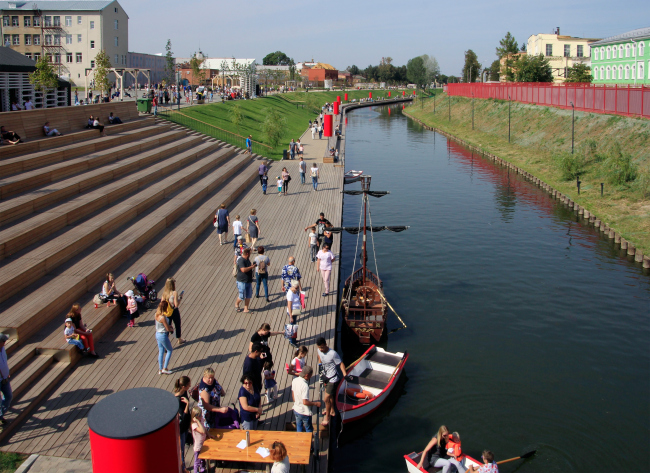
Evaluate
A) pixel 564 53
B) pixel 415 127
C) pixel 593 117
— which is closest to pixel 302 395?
Answer: pixel 593 117

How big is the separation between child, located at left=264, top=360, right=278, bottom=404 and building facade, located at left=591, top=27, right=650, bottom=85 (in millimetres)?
63945

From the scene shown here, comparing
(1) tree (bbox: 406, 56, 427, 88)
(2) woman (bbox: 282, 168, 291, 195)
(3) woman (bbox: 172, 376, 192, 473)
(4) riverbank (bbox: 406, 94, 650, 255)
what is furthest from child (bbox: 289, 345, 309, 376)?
(1) tree (bbox: 406, 56, 427, 88)

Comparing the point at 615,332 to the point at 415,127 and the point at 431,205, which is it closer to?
the point at 431,205

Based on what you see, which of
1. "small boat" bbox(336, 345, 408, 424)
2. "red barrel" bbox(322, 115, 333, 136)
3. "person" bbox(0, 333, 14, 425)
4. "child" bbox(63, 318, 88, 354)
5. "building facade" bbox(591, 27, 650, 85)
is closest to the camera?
"person" bbox(0, 333, 14, 425)

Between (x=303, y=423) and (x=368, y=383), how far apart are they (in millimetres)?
3775

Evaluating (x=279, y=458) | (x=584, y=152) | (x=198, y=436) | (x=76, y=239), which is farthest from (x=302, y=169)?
(x=279, y=458)

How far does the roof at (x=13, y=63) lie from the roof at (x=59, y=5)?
140 ft

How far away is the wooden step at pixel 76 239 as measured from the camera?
13625 mm

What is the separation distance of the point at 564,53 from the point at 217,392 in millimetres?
107690

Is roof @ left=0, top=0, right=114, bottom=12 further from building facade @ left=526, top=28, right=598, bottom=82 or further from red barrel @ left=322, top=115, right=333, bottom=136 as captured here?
building facade @ left=526, top=28, right=598, bottom=82

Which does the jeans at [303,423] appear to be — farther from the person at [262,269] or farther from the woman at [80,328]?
the person at [262,269]

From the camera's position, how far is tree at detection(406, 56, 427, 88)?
183 metres

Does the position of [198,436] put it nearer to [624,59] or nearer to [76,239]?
[76,239]

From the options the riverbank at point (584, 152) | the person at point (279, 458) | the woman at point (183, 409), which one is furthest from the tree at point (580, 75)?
the person at point (279, 458)
